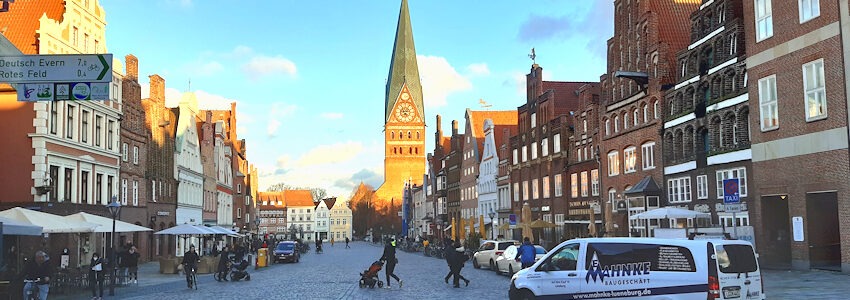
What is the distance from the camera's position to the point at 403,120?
161 m

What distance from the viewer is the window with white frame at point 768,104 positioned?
28.7 meters

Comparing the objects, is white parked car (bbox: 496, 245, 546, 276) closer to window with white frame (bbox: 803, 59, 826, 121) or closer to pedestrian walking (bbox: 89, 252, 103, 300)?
window with white frame (bbox: 803, 59, 826, 121)

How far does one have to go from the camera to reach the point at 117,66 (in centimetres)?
4144

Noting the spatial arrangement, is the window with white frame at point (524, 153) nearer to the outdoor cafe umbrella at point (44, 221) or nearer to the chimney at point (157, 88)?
the chimney at point (157, 88)

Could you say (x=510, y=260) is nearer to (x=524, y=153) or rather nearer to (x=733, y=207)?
(x=733, y=207)

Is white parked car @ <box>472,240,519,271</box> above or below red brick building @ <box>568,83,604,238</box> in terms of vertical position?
below

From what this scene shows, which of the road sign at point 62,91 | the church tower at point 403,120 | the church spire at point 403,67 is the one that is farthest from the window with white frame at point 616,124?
the church spire at point 403,67

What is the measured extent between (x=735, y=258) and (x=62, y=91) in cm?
1256

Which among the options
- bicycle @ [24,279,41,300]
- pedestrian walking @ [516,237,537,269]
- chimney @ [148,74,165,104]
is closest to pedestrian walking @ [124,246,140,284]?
bicycle @ [24,279,41,300]

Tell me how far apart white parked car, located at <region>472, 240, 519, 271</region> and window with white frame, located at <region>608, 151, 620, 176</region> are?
11801 mm

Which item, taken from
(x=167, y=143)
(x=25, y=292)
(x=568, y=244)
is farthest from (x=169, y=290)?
(x=167, y=143)

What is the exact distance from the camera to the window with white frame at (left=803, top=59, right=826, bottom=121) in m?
26.2

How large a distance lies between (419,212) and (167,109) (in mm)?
80474

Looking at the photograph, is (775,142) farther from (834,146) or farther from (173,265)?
(173,265)
